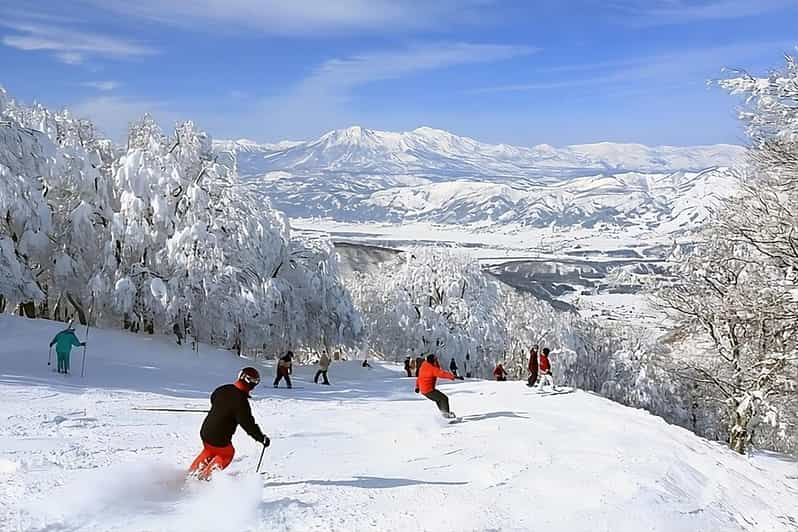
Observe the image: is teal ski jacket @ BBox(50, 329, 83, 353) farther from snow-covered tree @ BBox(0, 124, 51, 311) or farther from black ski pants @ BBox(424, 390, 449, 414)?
black ski pants @ BBox(424, 390, 449, 414)

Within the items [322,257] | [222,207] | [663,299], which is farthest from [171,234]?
[663,299]

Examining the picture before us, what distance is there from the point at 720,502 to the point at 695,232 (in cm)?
1261

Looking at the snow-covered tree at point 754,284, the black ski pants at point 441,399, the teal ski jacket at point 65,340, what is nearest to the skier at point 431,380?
the black ski pants at point 441,399

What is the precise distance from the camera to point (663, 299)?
19.3 metres

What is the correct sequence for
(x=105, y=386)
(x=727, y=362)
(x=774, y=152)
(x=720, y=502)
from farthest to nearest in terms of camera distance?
(x=727, y=362), (x=105, y=386), (x=774, y=152), (x=720, y=502)

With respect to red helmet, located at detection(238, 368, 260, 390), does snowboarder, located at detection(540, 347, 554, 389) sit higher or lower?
lower

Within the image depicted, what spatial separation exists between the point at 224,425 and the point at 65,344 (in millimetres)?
12118

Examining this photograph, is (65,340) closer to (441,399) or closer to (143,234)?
(143,234)

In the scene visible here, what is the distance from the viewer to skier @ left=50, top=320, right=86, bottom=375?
17.3 meters

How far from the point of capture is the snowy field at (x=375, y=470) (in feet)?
21.9

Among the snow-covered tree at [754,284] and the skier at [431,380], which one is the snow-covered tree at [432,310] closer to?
the snow-covered tree at [754,284]

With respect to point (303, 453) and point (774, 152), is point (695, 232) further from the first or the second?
point (303, 453)

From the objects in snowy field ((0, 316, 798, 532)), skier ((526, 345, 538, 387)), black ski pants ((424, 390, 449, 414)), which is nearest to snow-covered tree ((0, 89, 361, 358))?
snowy field ((0, 316, 798, 532))

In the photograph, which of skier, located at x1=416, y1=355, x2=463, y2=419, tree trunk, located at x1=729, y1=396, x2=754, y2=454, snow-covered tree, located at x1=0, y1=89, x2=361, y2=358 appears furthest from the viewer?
snow-covered tree, located at x1=0, y1=89, x2=361, y2=358
